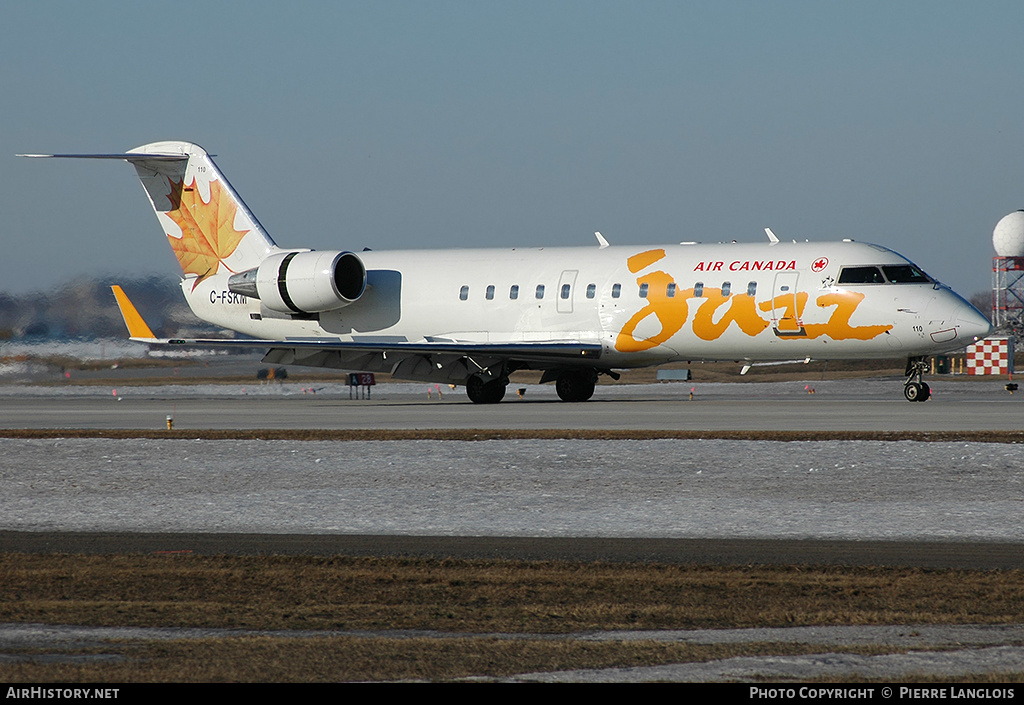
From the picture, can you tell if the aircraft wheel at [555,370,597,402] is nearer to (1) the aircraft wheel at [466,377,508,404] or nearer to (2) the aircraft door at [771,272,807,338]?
(1) the aircraft wheel at [466,377,508,404]

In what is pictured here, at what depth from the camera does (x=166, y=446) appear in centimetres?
1914

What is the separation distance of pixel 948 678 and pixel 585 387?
92.7 feet

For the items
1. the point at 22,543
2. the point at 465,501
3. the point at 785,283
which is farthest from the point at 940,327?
the point at 22,543

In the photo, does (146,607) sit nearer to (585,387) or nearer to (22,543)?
(22,543)

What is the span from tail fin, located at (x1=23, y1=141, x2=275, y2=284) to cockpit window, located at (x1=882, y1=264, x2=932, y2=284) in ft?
61.1

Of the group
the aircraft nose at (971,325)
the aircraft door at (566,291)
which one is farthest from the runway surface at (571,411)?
the aircraft door at (566,291)

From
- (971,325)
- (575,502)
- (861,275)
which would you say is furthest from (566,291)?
(575,502)

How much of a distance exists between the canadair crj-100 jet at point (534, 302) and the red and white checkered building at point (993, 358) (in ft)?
91.0

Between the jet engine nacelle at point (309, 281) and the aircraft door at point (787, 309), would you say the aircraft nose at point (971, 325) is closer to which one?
the aircraft door at point (787, 309)

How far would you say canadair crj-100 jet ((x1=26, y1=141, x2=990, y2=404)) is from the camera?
A: 29.9m

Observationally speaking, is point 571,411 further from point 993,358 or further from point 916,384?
point 993,358

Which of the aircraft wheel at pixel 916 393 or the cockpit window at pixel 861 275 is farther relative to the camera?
the aircraft wheel at pixel 916 393

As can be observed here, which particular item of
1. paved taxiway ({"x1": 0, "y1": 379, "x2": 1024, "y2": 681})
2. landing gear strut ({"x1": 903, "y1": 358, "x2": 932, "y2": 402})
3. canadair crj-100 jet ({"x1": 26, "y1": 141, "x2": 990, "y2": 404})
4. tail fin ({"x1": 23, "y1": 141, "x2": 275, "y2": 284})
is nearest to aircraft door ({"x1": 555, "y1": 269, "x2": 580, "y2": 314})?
canadair crj-100 jet ({"x1": 26, "y1": 141, "x2": 990, "y2": 404})

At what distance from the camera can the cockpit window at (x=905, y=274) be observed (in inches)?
1171
